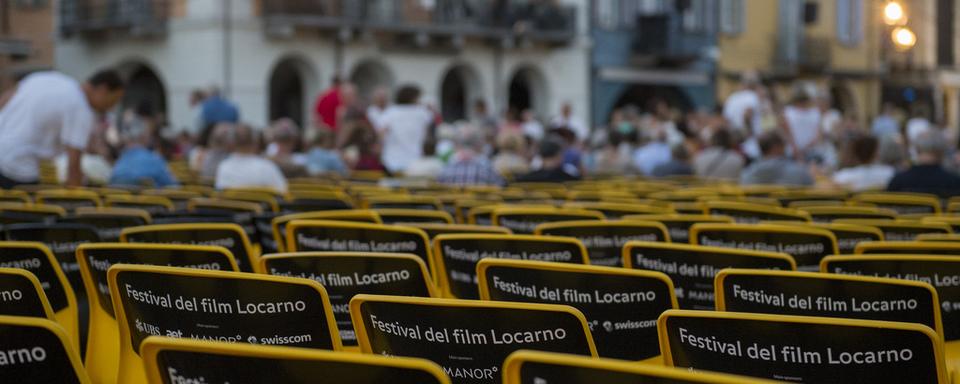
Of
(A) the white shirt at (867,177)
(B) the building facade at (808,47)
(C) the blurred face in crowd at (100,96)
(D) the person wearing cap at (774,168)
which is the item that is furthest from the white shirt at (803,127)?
(B) the building facade at (808,47)

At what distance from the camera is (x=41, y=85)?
8906 millimetres

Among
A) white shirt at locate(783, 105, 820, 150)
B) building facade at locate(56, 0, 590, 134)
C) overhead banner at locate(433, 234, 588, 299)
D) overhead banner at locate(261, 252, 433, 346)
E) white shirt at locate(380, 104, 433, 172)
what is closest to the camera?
overhead banner at locate(261, 252, 433, 346)

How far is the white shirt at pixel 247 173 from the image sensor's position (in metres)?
8.90

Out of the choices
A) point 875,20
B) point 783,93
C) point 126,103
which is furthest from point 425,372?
point 875,20

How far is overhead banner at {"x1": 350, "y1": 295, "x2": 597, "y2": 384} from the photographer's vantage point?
264 cm

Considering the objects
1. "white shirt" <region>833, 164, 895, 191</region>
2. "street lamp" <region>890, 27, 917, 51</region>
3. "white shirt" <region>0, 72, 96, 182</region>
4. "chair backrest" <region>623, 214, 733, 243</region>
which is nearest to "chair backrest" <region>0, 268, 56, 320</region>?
"chair backrest" <region>623, 214, 733, 243</region>

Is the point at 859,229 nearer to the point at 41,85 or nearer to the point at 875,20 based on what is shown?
the point at 41,85

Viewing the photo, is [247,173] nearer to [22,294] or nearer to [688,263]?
[688,263]

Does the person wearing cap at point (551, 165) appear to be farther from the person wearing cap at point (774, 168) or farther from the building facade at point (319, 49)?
the building facade at point (319, 49)

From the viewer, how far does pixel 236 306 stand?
294 centimetres

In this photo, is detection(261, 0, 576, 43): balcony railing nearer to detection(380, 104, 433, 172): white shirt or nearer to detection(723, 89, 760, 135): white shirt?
detection(723, 89, 760, 135): white shirt

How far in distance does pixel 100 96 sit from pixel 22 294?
613cm

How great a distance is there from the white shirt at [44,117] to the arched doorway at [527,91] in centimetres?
2431

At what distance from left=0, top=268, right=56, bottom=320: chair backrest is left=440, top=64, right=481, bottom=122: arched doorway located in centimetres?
2914
